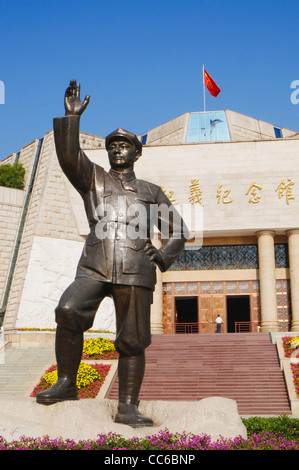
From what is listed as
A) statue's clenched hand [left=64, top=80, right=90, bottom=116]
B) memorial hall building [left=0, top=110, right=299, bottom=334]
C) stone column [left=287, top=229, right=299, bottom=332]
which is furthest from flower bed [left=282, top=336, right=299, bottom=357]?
statue's clenched hand [left=64, top=80, right=90, bottom=116]

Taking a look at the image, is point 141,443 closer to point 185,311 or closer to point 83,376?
point 83,376

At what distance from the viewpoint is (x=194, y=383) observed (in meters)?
13.5

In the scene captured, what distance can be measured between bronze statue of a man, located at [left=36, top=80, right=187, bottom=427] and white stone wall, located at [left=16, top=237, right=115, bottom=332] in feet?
59.0

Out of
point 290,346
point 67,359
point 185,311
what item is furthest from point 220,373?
point 185,311

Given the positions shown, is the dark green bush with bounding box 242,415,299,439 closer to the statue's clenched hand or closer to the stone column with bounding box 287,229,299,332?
the statue's clenched hand

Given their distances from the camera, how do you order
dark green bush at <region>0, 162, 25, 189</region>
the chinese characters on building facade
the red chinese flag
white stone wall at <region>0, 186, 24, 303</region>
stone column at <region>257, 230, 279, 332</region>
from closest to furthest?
stone column at <region>257, 230, 279, 332</region> → the chinese characters on building facade → white stone wall at <region>0, 186, 24, 303</region> → the red chinese flag → dark green bush at <region>0, 162, 25, 189</region>

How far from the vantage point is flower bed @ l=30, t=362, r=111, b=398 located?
510 inches

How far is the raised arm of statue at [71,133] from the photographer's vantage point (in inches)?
159

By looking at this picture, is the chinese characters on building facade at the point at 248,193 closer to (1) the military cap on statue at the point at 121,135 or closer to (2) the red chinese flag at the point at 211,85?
(2) the red chinese flag at the point at 211,85

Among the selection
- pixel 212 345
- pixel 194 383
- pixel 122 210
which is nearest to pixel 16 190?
pixel 212 345

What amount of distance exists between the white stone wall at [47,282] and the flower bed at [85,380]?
26.4 feet

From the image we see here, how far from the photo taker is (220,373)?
1412cm
